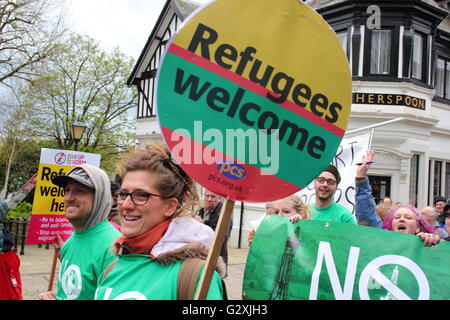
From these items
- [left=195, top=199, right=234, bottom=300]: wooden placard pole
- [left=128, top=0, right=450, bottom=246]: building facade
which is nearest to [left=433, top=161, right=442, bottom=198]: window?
[left=128, top=0, right=450, bottom=246]: building facade

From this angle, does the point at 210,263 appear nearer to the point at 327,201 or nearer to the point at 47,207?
the point at 327,201

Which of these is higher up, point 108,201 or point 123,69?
point 123,69

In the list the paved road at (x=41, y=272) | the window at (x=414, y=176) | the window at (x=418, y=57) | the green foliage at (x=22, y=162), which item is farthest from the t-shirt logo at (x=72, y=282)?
the green foliage at (x=22, y=162)

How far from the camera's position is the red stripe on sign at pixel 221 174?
1.62m

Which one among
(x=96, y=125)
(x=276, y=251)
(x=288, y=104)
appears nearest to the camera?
(x=288, y=104)

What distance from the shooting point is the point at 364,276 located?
2439 mm

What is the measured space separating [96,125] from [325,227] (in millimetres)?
24919

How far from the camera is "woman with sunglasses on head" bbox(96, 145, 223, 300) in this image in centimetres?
175

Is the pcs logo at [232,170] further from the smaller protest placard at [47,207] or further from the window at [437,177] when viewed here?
the window at [437,177]

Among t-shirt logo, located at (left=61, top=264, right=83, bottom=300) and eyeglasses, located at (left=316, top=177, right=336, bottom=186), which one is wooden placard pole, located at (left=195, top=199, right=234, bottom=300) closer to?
t-shirt logo, located at (left=61, top=264, right=83, bottom=300)

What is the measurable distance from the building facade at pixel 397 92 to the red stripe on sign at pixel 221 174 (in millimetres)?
12396
